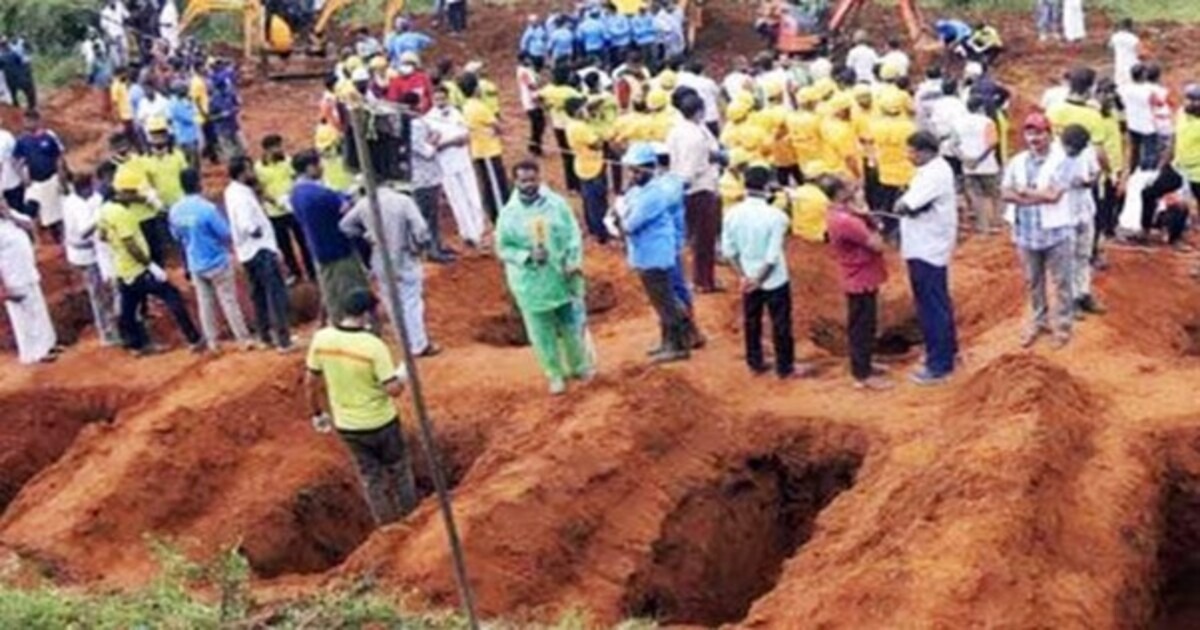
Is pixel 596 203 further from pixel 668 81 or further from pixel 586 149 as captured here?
pixel 668 81

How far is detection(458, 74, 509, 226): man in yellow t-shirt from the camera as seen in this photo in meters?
19.1

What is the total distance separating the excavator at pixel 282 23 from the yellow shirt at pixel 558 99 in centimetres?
961

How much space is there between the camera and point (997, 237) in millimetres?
17906

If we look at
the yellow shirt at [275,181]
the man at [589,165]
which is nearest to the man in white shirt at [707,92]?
the man at [589,165]

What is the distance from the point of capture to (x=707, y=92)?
20297mm

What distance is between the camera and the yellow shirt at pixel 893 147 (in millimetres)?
16922

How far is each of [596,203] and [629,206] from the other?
159 inches

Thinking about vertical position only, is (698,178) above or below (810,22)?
above

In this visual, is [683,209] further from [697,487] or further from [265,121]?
[265,121]

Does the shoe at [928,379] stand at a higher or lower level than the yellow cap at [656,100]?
lower

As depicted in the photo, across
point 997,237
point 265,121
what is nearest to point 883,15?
point 265,121

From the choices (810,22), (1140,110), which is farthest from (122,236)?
(810,22)

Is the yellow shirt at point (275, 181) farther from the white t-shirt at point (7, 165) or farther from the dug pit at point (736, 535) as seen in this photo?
the dug pit at point (736, 535)

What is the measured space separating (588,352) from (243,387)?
111 inches
